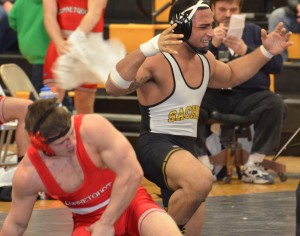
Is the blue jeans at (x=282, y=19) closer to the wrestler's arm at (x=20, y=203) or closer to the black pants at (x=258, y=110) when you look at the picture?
the black pants at (x=258, y=110)

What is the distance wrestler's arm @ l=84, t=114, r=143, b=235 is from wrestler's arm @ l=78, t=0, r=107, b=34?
333 centimetres

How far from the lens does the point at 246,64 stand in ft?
23.1

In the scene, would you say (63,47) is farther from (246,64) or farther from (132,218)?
(132,218)

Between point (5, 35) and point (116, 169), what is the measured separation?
664cm

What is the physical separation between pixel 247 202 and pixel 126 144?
2.87 meters

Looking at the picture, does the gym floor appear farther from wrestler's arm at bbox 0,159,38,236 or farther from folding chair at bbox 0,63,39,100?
wrestler's arm at bbox 0,159,38,236

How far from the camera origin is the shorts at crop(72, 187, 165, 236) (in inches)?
227

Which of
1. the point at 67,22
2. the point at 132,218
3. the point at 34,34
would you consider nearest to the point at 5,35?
the point at 34,34

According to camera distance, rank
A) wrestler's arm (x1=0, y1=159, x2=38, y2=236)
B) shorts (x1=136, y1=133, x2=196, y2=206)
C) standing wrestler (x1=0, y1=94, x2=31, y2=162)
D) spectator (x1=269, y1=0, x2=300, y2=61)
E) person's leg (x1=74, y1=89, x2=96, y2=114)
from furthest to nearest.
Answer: spectator (x1=269, y1=0, x2=300, y2=61) < person's leg (x1=74, y1=89, x2=96, y2=114) < standing wrestler (x1=0, y1=94, x2=31, y2=162) < shorts (x1=136, y1=133, x2=196, y2=206) < wrestler's arm (x1=0, y1=159, x2=38, y2=236)

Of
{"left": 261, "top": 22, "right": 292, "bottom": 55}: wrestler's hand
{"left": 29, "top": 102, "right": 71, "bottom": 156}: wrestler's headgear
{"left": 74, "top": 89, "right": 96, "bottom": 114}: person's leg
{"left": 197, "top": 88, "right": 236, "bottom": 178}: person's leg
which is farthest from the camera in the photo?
{"left": 74, "top": 89, "right": 96, "bottom": 114}: person's leg

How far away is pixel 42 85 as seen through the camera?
970 centimetres

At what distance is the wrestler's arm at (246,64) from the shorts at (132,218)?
1.27m

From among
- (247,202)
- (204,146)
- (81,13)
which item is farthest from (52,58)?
(247,202)

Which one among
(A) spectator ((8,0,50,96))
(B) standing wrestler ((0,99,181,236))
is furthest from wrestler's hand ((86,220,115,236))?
(A) spectator ((8,0,50,96))
